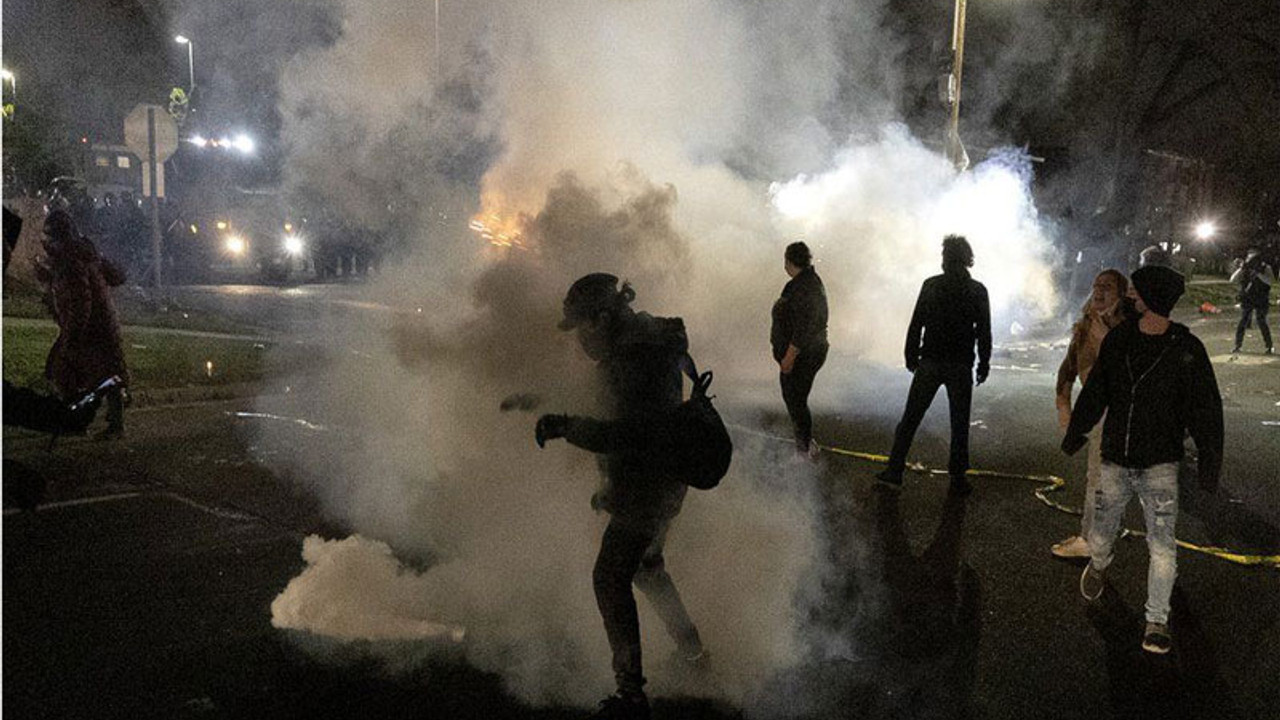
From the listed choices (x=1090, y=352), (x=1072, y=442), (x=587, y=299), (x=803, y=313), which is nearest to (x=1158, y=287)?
(x=1072, y=442)

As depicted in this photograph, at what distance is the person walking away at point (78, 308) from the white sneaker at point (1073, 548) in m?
6.85

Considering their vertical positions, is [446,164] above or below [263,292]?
above

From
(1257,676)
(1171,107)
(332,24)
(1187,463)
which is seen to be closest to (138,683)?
Answer: (1257,676)

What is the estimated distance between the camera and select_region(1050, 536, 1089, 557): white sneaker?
574 centimetres

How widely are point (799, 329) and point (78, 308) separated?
5496 millimetres

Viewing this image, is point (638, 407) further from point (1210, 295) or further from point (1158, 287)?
point (1210, 295)

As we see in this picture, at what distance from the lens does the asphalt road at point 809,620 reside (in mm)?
3869

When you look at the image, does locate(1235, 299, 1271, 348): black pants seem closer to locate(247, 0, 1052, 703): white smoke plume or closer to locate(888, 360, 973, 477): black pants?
locate(247, 0, 1052, 703): white smoke plume

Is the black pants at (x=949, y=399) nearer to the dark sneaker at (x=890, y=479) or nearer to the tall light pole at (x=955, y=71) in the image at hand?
the dark sneaker at (x=890, y=479)

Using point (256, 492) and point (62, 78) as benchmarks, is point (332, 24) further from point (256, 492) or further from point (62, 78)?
point (62, 78)

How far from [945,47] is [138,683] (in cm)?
1613

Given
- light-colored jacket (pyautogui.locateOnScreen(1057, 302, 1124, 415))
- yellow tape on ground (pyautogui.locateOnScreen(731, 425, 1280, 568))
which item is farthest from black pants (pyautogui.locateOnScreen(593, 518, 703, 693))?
yellow tape on ground (pyautogui.locateOnScreen(731, 425, 1280, 568))

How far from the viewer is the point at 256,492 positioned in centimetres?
664

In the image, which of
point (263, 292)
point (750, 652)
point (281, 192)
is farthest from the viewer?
point (281, 192)
